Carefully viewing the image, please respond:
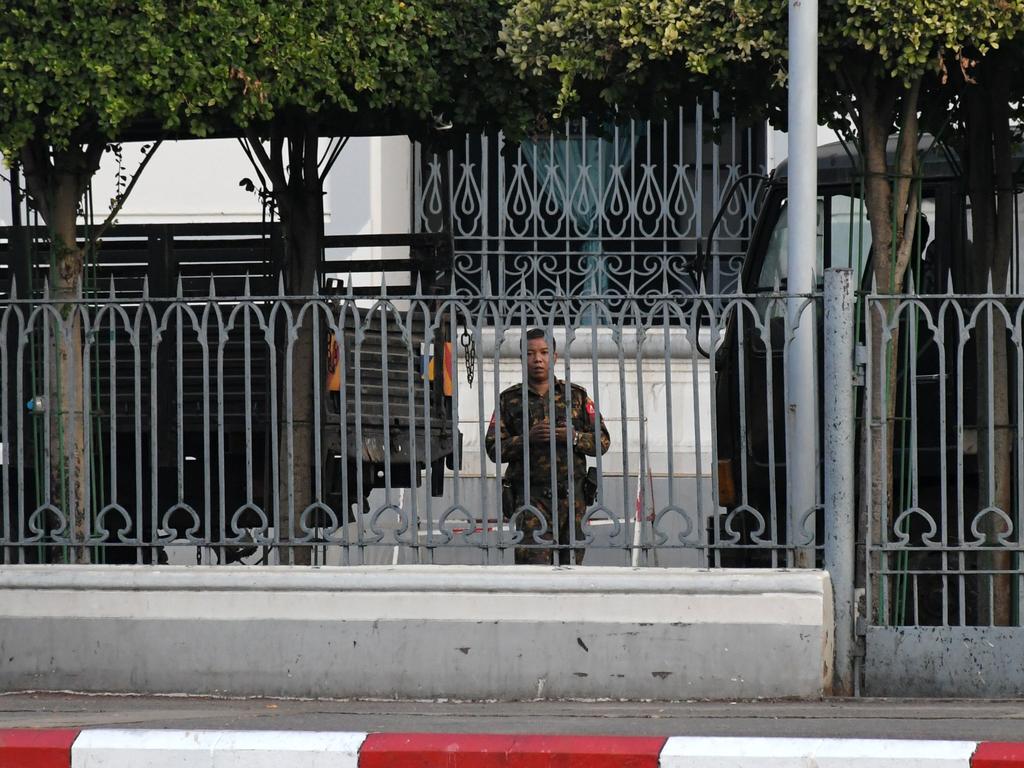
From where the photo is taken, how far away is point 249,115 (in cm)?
742

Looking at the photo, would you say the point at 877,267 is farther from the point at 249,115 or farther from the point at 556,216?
the point at 556,216

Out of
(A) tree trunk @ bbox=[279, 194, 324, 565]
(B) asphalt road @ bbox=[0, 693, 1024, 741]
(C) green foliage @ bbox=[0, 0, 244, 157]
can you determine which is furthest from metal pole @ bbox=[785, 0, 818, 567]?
(C) green foliage @ bbox=[0, 0, 244, 157]

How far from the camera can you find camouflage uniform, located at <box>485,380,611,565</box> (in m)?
7.48

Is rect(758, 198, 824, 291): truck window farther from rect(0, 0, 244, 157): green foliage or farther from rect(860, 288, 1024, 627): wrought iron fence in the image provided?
rect(0, 0, 244, 157): green foliage

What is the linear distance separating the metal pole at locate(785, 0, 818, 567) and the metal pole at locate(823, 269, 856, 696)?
0.07 meters

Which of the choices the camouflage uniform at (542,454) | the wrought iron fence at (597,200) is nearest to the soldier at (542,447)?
the camouflage uniform at (542,454)

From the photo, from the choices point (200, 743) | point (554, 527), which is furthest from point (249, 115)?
point (200, 743)

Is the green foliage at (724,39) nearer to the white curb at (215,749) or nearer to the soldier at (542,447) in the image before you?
the soldier at (542,447)

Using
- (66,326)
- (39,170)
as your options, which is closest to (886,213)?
(66,326)

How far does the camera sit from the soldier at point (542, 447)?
7.25 meters

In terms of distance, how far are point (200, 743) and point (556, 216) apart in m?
7.84

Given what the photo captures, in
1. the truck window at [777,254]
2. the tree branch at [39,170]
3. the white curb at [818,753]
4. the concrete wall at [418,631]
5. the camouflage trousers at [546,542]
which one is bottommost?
the white curb at [818,753]

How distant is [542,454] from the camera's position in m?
8.20

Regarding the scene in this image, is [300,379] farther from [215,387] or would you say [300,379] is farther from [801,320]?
[801,320]
